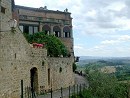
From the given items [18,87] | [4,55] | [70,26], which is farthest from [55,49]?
[70,26]

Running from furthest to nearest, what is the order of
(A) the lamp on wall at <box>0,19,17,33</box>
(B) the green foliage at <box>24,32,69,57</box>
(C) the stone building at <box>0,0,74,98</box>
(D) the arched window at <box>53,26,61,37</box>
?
(D) the arched window at <box>53,26,61,37</box> < (B) the green foliage at <box>24,32,69,57</box> < (A) the lamp on wall at <box>0,19,17,33</box> < (C) the stone building at <box>0,0,74,98</box>

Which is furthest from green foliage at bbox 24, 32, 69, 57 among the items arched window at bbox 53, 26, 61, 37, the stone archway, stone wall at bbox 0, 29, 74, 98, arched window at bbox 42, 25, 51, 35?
arched window at bbox 53, 26, 61, 37

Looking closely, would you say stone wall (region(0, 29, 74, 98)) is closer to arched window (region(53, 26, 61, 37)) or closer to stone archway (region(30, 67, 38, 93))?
stone archway (region(30, 67, 38, 93))

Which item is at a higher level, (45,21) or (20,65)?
(45,21)

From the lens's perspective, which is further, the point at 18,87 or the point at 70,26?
the point at 70,26

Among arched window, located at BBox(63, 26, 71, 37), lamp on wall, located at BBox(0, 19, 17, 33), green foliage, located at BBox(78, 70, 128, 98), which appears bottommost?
green foliage, located at BBox(78, 70, 128, 98)

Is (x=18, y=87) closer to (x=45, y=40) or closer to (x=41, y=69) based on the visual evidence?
(x=41, y=69)

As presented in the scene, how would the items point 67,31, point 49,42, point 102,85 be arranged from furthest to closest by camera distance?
point 67,31
point 49,42
point 102,85

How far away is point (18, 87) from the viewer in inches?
1097

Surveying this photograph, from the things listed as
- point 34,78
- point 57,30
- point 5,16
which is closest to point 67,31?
point 57,30

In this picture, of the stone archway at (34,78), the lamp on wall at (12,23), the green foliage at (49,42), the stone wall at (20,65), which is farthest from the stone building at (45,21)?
the lamp on wall at (12,23)

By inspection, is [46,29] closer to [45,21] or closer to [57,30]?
[45,21]

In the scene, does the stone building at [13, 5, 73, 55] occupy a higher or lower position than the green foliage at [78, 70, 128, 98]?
higher

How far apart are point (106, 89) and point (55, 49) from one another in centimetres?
895
